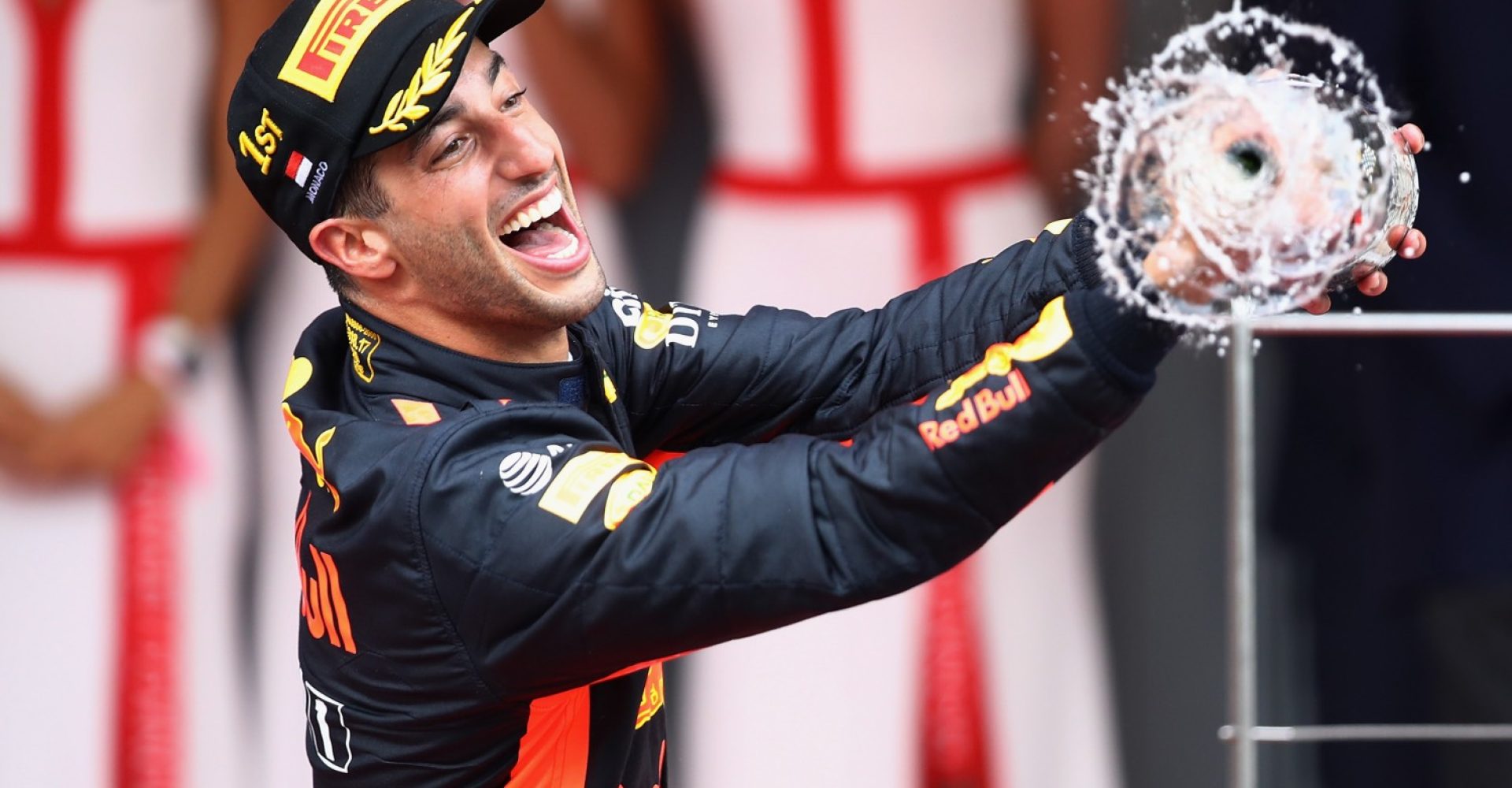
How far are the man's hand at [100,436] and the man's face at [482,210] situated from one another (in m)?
1.51

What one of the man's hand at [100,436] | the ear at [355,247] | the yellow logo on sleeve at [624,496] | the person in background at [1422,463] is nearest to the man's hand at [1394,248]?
the yellow logo on sleeve at [624,496]

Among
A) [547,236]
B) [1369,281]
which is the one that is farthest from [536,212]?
[1369,281]

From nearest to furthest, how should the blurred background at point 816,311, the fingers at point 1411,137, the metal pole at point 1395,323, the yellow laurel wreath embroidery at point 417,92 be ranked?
the yellow laurel wreath embroidery at point 417,92, the fingers at point 1411,137, the metal pole at point 1395,323, the blurred background at point 816,311

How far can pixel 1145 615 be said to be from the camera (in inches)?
113

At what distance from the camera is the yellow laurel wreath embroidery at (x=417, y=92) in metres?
1.47

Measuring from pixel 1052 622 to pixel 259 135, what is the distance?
1.80m

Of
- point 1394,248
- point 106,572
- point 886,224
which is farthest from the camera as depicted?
point 106,572

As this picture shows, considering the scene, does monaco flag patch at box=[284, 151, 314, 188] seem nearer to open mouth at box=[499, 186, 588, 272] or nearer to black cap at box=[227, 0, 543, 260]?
black cap at box=[227, 0, 543, 260]

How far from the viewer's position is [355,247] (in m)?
1.58

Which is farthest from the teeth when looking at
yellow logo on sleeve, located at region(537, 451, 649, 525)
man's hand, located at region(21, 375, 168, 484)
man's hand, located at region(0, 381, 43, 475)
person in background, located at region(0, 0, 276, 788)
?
man's hand, located at region(0, 381, 43, 475)

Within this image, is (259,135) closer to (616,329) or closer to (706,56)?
(616,329)

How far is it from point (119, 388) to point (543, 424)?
5.62 ft

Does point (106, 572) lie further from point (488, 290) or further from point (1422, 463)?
point (1422, 463)

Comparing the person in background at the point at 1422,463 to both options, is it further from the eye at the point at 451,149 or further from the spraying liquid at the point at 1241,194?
the eye at the point at 451,149
